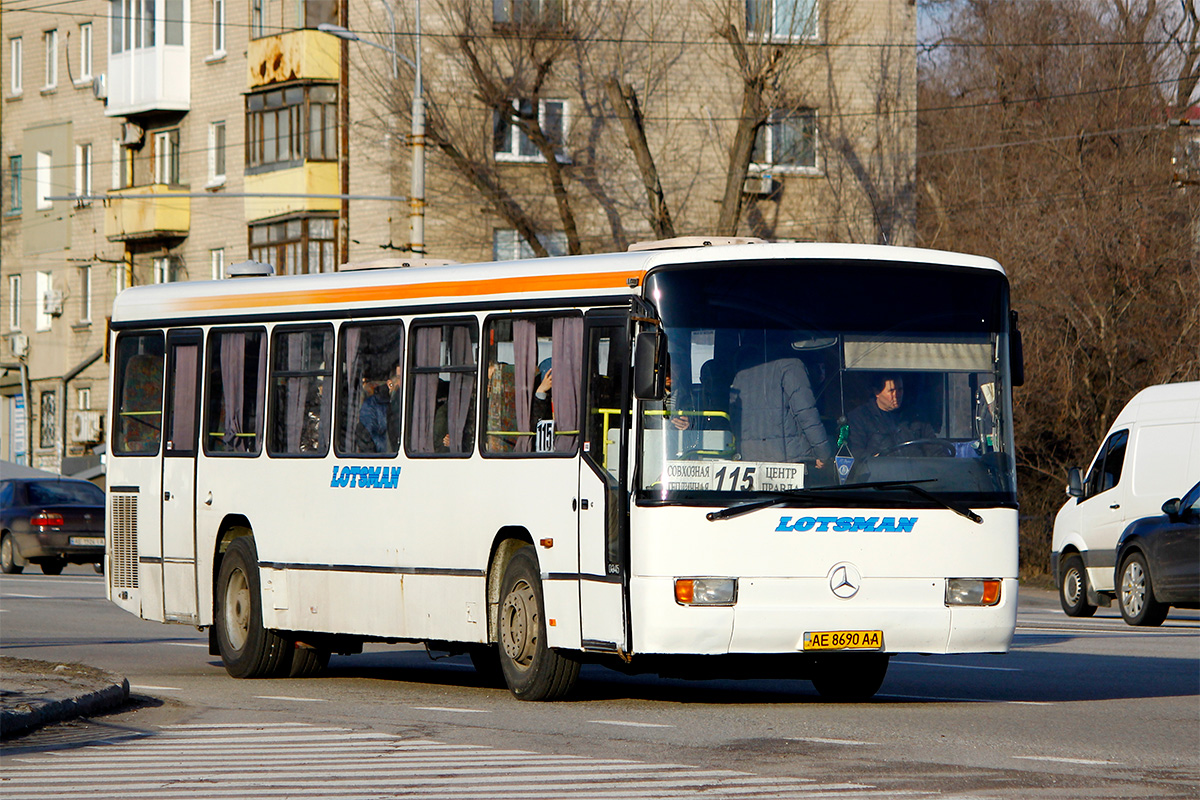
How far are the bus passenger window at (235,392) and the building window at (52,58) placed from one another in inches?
1890

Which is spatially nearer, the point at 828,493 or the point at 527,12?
the point at 828,493

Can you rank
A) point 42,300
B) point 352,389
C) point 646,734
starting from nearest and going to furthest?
point 646,734, point 352,389, point 42,300

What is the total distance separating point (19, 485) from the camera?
1375 inches

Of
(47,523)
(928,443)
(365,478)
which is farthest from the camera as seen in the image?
(47,523)

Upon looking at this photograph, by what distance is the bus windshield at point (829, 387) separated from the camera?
1284cm

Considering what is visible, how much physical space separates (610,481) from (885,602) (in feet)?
5.92

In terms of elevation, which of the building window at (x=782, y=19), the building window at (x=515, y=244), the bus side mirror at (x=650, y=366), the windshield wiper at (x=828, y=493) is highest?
the building window at (x=782, y=19)

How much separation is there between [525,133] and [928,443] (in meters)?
30.4

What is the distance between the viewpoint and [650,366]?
12578 millimetres

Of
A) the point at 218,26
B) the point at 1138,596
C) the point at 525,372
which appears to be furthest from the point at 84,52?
the point at 525,372

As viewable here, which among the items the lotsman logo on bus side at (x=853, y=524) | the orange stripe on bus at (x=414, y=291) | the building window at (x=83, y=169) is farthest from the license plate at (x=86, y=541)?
the building window at (x=83, y=169)

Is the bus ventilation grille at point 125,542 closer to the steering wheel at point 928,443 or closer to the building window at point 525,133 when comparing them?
the steering wheel at point 928,443

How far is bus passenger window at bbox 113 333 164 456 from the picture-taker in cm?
1744

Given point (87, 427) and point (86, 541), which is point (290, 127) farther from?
point (86, 541)
